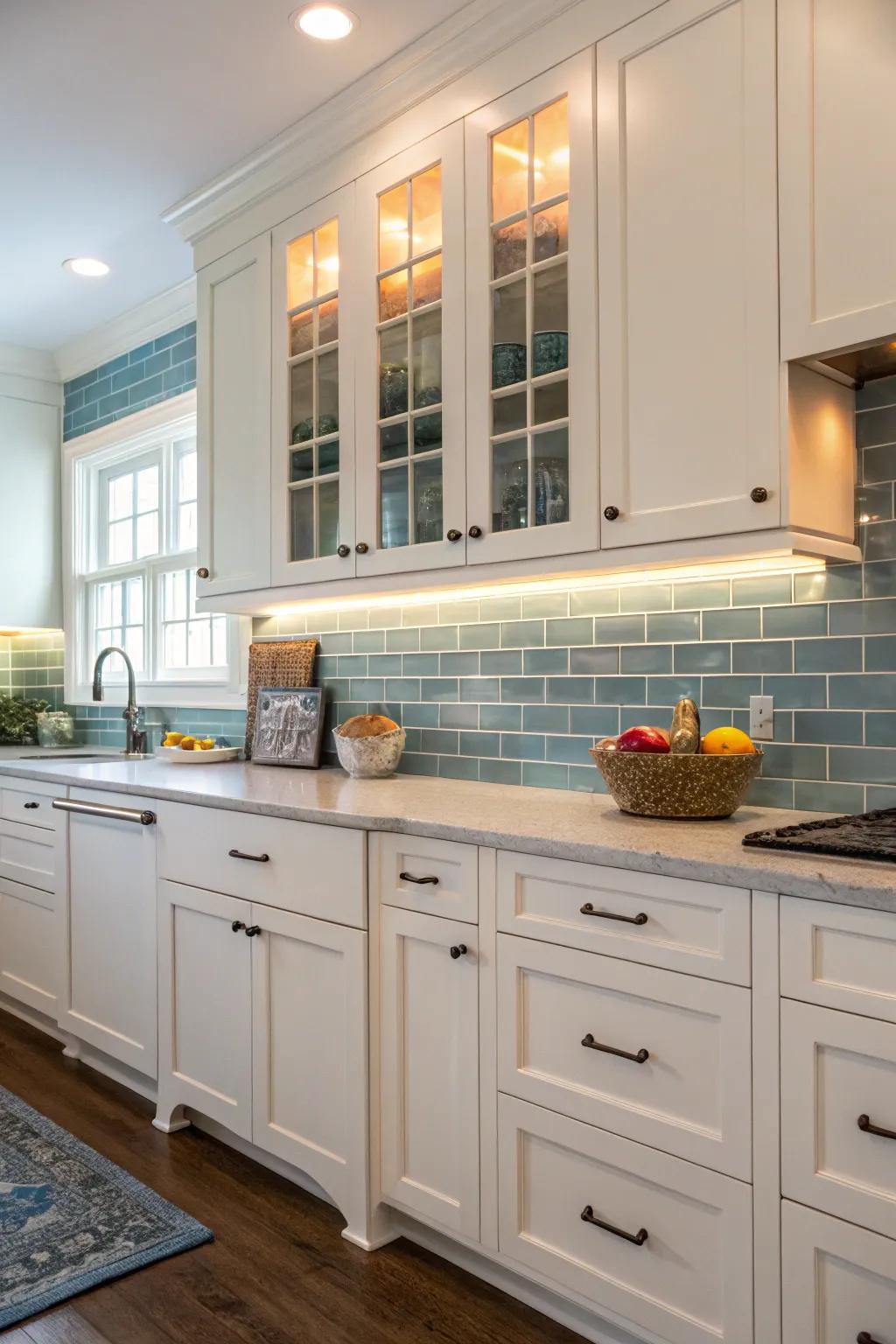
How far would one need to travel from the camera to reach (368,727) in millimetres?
2848

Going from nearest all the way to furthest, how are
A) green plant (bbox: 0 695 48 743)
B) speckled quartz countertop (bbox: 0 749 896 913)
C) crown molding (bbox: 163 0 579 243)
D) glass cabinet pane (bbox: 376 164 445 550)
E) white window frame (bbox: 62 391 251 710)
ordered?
speckled quartz countertop (bbox: 0 749 896 913) < crown molding (bbox: 163 0 579 243) < glass cabinet pane (bbox: 376 164 445 550) < white window frame (bbox: 62 391 251 710) < green plant (bbox: 0 695 48 743)

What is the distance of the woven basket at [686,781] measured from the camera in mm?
1909

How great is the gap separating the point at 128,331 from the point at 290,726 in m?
2.08

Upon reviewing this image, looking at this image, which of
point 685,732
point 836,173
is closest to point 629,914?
point 685,732

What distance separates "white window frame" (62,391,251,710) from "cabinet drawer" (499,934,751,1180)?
2110mm

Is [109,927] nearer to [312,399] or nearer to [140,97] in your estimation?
[312,399]

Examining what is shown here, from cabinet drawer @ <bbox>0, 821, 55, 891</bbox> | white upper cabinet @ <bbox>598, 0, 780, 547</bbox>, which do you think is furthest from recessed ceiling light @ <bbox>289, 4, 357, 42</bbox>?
cabinet drawer @ <bbox>0, 821, 55, 891</bbox>

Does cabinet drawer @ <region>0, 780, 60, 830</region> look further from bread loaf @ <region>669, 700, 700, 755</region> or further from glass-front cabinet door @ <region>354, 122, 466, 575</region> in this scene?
bread loaf @ <region>669, 700, 700, 755</region>

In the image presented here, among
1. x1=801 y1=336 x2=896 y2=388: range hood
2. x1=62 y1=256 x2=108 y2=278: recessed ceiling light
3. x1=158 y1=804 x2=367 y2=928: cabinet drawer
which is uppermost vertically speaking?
x1=62 y1=256 x2=108 y2=278: recessed ceiling light

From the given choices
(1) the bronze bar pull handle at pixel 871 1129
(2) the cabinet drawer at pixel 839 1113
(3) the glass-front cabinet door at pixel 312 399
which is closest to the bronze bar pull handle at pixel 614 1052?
(2) the cabinet drawer at pixel 839 1113

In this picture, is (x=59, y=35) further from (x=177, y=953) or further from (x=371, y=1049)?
(x=371, y=1049)

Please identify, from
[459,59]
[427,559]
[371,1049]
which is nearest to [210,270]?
[459,59]

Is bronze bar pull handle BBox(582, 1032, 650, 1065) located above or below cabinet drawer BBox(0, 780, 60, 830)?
below

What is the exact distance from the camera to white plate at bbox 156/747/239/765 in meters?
3.43
